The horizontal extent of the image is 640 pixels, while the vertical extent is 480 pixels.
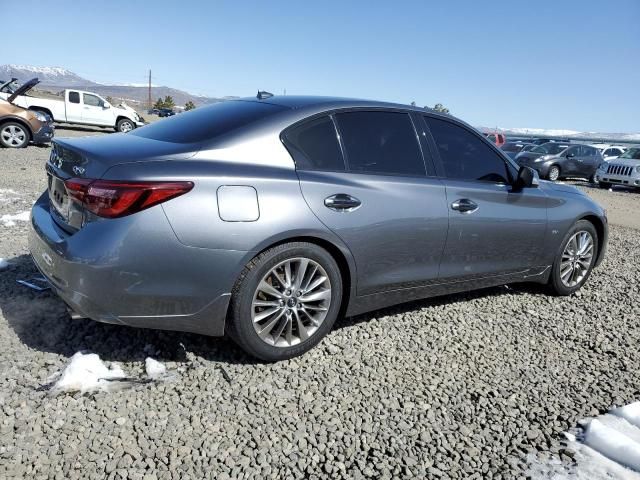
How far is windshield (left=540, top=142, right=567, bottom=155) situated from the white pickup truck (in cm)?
1573

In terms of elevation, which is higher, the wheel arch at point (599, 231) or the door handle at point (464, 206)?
the door handle at point (464, 206)

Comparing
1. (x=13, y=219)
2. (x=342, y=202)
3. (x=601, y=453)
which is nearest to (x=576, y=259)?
(x=601, y=453)

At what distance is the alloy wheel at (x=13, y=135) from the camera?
502 inches

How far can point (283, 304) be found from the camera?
3049 millimetres

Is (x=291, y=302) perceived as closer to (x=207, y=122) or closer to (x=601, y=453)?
(x=207, y=122)

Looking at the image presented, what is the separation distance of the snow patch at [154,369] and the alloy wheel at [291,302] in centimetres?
57

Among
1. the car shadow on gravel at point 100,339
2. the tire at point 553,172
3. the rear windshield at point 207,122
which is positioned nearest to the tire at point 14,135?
the car shadow on gravel at point 100,339

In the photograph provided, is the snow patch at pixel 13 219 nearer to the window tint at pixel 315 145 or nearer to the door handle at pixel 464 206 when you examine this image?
the window tint at pixel 315 145

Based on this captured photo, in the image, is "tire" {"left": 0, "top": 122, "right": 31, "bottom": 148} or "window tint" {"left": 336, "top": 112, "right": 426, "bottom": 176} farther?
"tire" {"left": 0, "top": 122, "right": 31, "bottom": 148}

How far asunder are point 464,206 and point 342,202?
3.59ft

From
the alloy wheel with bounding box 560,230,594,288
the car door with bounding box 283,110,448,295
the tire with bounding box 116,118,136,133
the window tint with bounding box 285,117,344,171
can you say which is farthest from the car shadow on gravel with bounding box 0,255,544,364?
the tire with bounding box 116,118,136,133

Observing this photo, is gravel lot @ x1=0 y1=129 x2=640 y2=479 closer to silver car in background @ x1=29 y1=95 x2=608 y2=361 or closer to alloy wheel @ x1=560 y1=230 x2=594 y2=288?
silver car in background @ x1=29 y1=95 x2=608 y2=361

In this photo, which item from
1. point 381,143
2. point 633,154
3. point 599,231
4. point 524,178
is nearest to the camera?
point 381,143

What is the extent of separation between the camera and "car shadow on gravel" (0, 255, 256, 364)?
3100 mm
